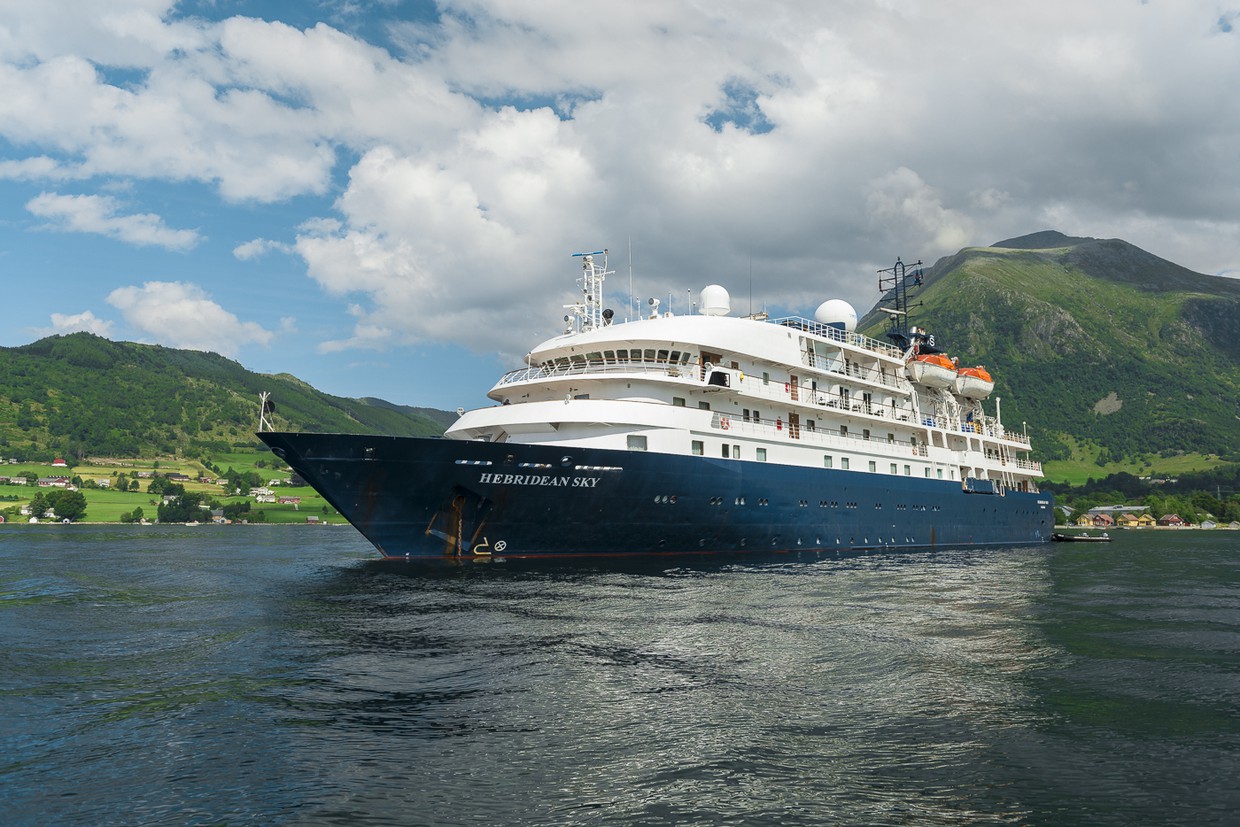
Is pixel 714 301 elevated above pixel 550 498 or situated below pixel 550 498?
above

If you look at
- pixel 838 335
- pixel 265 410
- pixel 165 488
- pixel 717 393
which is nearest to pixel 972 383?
pixel 838 335

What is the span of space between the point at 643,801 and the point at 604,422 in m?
22.5

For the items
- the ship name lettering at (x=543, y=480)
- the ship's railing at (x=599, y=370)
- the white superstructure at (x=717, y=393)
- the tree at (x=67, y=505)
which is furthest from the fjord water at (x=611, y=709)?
the tree at (x=67, y=505)

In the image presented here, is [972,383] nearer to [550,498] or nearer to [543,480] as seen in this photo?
[550,498]

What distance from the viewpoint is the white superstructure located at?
104 feet

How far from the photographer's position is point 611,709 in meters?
11.7

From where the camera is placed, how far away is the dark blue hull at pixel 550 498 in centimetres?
2675

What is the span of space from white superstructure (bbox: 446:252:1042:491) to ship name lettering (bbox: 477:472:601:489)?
6.73 ft

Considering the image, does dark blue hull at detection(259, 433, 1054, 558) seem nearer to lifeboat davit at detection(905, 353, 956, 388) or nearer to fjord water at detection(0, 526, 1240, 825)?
fjord water at detection(0, 526, 1240, 825)

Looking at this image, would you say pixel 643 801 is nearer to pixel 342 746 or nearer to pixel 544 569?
pixel 342 746

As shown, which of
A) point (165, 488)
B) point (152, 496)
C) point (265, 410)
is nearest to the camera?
point (265, 410)

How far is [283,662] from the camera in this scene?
14.5 meters

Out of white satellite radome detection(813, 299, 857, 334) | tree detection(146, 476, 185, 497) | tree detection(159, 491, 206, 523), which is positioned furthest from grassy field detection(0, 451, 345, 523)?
white satellite radome detection(813, 299, 857, 334)

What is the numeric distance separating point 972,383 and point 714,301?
22.0 metres
